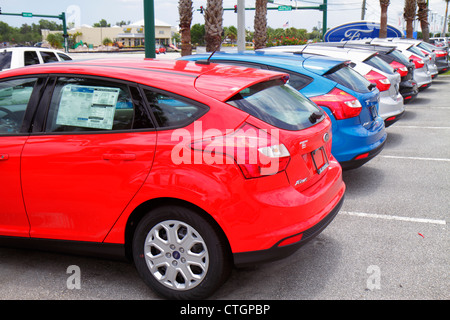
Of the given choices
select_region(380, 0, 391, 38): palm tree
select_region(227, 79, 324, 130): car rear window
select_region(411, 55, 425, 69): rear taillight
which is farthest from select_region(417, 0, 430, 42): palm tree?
select_region(227, 79, 324, 130): car rear window

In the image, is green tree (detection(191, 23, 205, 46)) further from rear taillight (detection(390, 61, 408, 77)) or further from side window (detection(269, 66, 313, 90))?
side window (detection(269, 66, 313, 90))

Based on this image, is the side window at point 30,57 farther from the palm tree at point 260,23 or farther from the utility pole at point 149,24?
the palm tree at point 260,23

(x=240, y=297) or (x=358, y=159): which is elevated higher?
(x=358, y=159)

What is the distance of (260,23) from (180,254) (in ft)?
64.0

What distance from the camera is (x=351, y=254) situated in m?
4.29

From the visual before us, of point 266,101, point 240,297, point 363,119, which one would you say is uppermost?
point 266,101

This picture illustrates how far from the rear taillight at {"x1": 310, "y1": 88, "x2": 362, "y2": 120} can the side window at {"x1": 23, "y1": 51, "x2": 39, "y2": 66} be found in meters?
9.26

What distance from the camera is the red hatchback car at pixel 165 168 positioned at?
10.5ft

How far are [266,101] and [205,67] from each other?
69cm

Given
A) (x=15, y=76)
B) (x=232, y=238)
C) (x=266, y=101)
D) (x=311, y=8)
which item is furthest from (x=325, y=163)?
(x=311, y=8)

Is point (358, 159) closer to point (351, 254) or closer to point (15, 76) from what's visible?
point (351, 254)

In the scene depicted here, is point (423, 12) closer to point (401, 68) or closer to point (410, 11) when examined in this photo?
point (410, 11)

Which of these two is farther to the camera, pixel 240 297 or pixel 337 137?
pixel 337 137

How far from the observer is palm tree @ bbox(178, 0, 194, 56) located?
14.8 m
